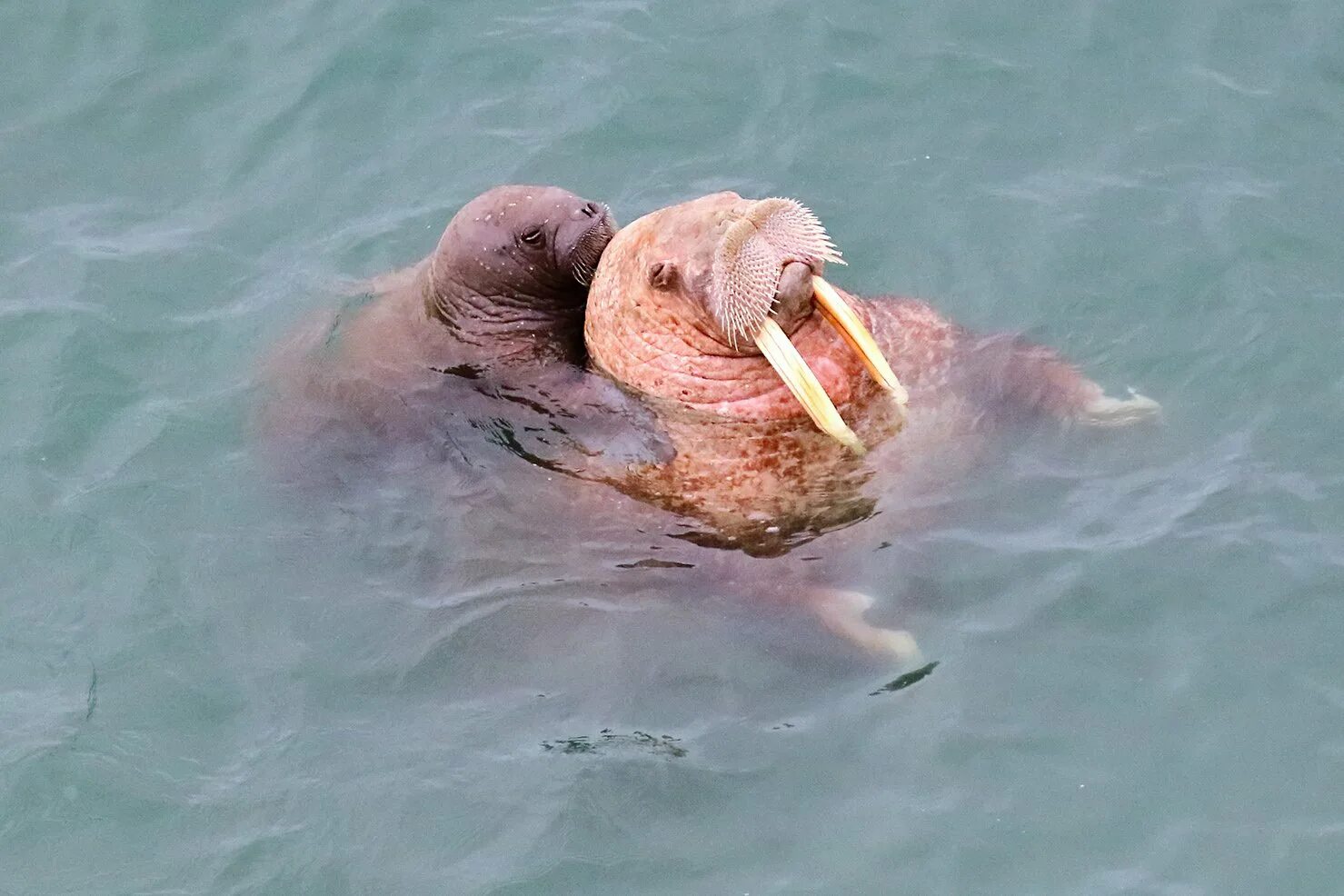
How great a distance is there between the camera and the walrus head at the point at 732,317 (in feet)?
27.0

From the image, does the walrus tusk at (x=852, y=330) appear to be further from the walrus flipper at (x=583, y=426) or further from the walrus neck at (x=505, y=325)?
the walrus neck at (x=505, y=325)

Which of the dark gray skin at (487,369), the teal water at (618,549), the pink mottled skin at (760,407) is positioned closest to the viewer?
the teal water at (618,549)

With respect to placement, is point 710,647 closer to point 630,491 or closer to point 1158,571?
point 630,491

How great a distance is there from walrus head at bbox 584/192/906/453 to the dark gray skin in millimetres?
258

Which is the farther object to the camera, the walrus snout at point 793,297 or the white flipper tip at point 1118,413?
the white flipper tip at point 1118,413

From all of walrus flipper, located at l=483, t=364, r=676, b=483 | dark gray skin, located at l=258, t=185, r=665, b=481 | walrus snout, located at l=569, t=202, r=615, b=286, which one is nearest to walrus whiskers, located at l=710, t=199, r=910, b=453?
walrus flipper, located at l=483, t=364, r=676, b=483

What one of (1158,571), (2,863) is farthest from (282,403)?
(1158,571)

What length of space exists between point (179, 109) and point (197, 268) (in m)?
1.62

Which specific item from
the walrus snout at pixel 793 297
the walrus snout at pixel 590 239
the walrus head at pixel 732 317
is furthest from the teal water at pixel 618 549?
the walrus snout at pixel 793 297

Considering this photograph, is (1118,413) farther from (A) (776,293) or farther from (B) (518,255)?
(B) (518,255)

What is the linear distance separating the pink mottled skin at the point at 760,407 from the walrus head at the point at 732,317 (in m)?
0.01

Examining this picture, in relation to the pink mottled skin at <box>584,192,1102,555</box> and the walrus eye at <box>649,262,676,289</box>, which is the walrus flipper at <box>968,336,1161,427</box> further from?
the walrus eye at <box>649,262,676,289</box>

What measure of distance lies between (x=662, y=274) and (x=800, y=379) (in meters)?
0.96

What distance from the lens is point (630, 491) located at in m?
8.84
